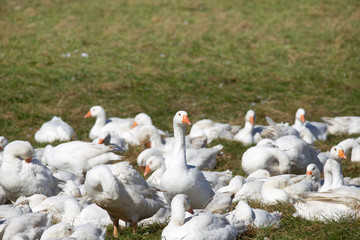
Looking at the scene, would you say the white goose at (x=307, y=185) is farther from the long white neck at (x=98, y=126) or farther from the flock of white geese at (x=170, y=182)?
the long white neck at (x=98, y=126)

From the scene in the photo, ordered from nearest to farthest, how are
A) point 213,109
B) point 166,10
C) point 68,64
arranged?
1. point 213,109
2. point 68,64
3. point 166,10

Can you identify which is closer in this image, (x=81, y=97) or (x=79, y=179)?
(x=79, y=179)

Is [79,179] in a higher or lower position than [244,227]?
lower

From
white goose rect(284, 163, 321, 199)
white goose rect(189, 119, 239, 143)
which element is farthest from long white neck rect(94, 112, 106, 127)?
white goose rect(284, 163, 321, 199)

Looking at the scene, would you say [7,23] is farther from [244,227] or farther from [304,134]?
[244,227]

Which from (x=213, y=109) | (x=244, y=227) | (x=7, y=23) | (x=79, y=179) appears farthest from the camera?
(x=7, y=23)

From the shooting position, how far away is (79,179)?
30.1ft

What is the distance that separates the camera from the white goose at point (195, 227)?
5.43 m

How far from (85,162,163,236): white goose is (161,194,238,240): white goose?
0.75 m

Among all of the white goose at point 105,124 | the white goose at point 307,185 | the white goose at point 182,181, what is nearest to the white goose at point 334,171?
the white goose at point 307,185

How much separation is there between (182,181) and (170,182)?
0.16 m

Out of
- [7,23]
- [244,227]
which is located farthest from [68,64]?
[244,227]

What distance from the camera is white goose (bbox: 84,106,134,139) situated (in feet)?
39.2

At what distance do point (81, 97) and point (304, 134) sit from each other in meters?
6.30
